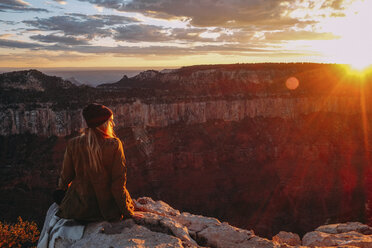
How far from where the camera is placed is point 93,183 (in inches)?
215

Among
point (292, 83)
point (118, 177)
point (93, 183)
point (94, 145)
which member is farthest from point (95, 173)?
point (292, 83)

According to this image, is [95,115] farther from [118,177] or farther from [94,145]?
[118,177]

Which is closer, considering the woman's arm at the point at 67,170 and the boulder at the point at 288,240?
the woman's arm at the point at 67,170

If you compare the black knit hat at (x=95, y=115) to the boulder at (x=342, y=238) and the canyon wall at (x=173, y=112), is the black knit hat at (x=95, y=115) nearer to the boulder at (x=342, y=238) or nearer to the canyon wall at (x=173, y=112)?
the boulder at (x=342, y=238)

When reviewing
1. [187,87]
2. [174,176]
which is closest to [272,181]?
[174,176]

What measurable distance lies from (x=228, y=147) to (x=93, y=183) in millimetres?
41970

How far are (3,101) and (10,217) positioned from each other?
1691 centimetres

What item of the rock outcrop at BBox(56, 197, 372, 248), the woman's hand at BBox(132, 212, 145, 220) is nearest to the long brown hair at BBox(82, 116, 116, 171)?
the rock outcrop at BBox(56, 197, 372, 248)

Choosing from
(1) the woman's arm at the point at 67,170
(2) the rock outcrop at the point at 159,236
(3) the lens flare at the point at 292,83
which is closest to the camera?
(2) the rock outcrop at the point at 159,236

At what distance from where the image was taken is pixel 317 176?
42094 millimetres

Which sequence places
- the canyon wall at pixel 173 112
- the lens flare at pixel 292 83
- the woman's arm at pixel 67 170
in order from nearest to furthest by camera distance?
the woman's arm at pixel 67 170, the canyon wall at pixel 173 112, the lens flare at pixel 292 83

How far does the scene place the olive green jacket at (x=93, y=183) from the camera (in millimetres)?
5414

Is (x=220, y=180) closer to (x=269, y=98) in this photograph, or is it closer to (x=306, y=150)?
(x=306, y=150)

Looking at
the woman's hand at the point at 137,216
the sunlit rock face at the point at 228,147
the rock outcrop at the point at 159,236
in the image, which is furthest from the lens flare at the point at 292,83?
the woman's hand at the point at 137,216
